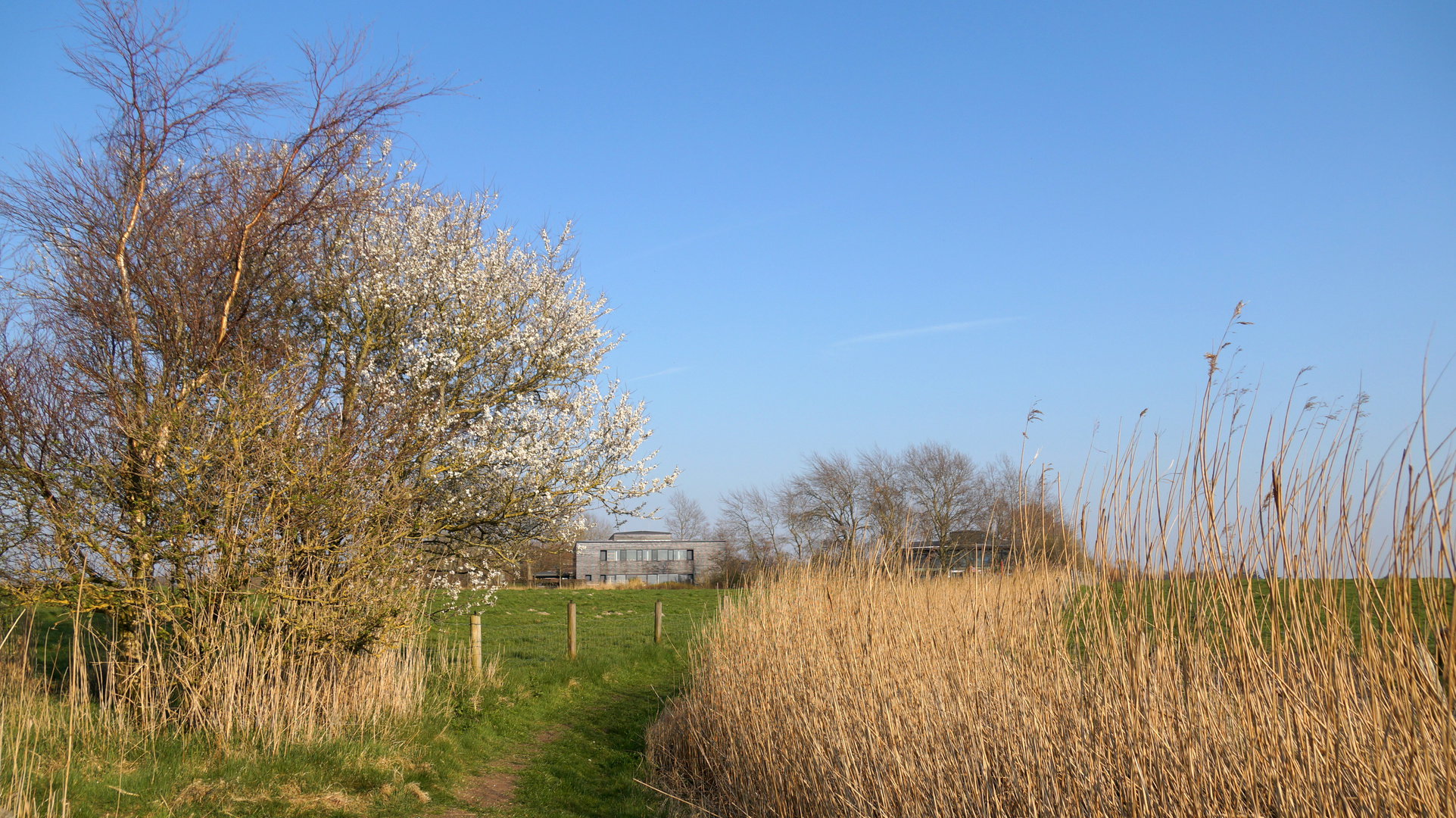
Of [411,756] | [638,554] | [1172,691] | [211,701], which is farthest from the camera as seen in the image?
[638,554]

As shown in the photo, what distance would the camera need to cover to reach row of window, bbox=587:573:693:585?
59.3m

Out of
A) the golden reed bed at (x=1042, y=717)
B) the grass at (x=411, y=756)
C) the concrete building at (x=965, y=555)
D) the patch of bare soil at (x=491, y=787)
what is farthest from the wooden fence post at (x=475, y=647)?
the concrete building at (x=965, y=555)

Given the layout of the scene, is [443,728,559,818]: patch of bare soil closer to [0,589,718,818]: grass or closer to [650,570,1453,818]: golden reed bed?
[0,589,718,818]: grass

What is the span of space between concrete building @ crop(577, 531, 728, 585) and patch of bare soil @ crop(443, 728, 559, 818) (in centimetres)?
5067

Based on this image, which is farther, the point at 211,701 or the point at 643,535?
the point at 643,535

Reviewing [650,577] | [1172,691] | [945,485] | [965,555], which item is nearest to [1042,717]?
[1172,691]

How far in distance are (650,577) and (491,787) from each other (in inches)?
2110

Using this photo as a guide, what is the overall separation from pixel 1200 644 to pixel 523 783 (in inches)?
251

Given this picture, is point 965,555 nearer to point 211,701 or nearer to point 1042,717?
point 1042,717

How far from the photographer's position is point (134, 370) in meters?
7.57

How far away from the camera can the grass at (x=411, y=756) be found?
559 cm

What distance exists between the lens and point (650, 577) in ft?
198

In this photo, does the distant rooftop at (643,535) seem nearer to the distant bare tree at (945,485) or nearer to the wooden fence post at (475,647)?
the distant bare tree at (945,485)

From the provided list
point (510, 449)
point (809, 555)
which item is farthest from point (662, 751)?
point (510, 449)
